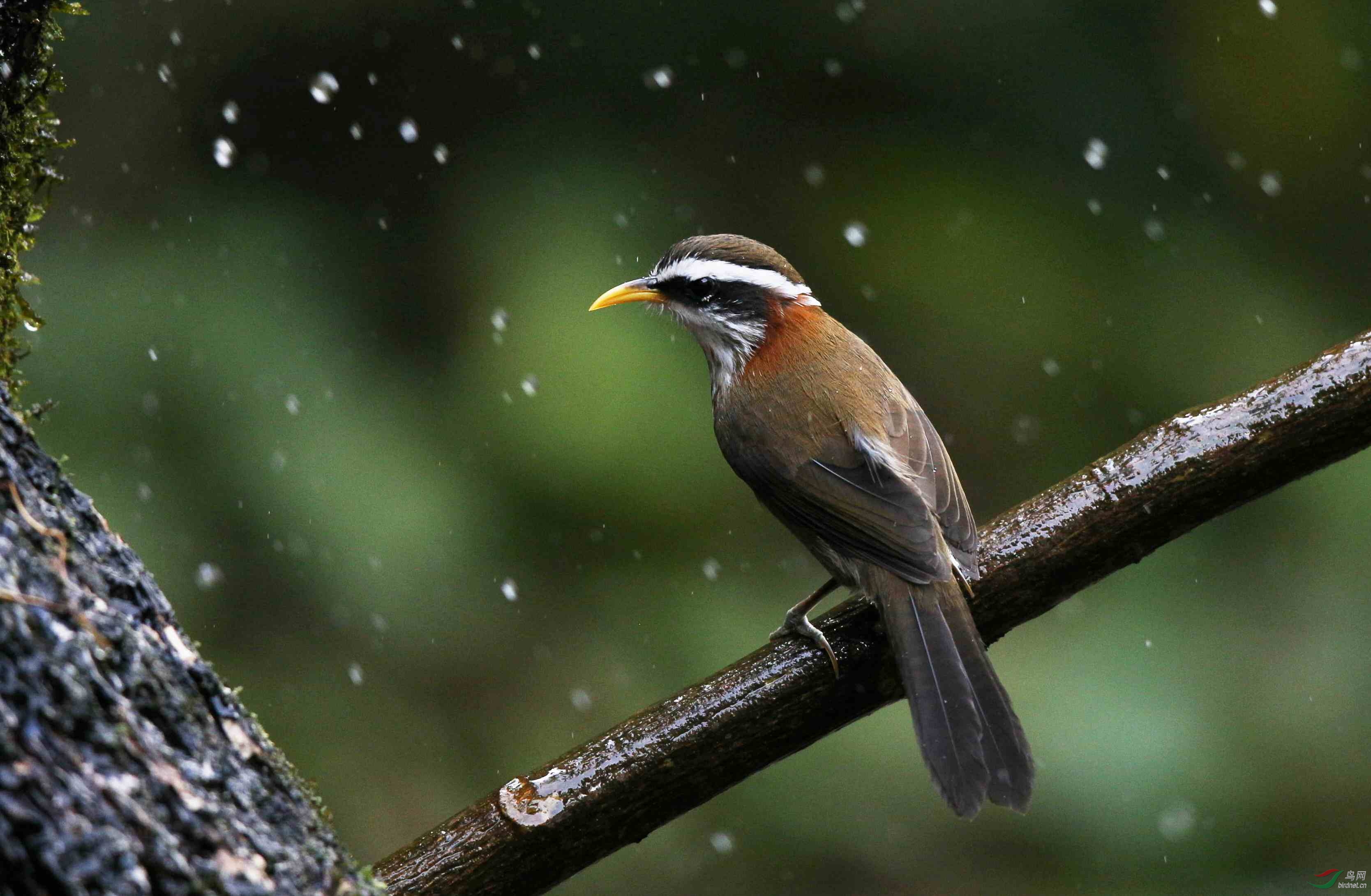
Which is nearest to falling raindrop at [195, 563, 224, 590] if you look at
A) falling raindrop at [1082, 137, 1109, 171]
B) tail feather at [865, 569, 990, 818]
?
tail feather at [865, 569, 990, 818]

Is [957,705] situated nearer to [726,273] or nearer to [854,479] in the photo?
[854,479]

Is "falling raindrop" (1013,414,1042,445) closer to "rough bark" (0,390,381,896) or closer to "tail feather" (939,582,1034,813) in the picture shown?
"tail feather" (939,582,1034,813)

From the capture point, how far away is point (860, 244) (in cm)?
641

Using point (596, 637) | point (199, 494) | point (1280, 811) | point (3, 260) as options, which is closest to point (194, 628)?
point (199, 494)

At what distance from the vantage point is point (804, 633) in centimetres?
299

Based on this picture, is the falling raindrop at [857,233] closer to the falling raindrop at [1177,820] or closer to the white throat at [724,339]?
the white throat at [724,339]

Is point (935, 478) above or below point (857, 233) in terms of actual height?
below

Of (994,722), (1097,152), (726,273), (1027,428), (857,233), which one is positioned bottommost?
(994,722)

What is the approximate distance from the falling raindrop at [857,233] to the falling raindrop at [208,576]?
3.21 metres

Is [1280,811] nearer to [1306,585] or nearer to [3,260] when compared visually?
[1306,585]

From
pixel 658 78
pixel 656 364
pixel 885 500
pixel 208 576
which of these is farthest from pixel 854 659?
pixel 658 78

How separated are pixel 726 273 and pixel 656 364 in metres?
1.55

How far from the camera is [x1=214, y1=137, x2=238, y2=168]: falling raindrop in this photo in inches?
217

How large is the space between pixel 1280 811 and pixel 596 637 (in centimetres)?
272
